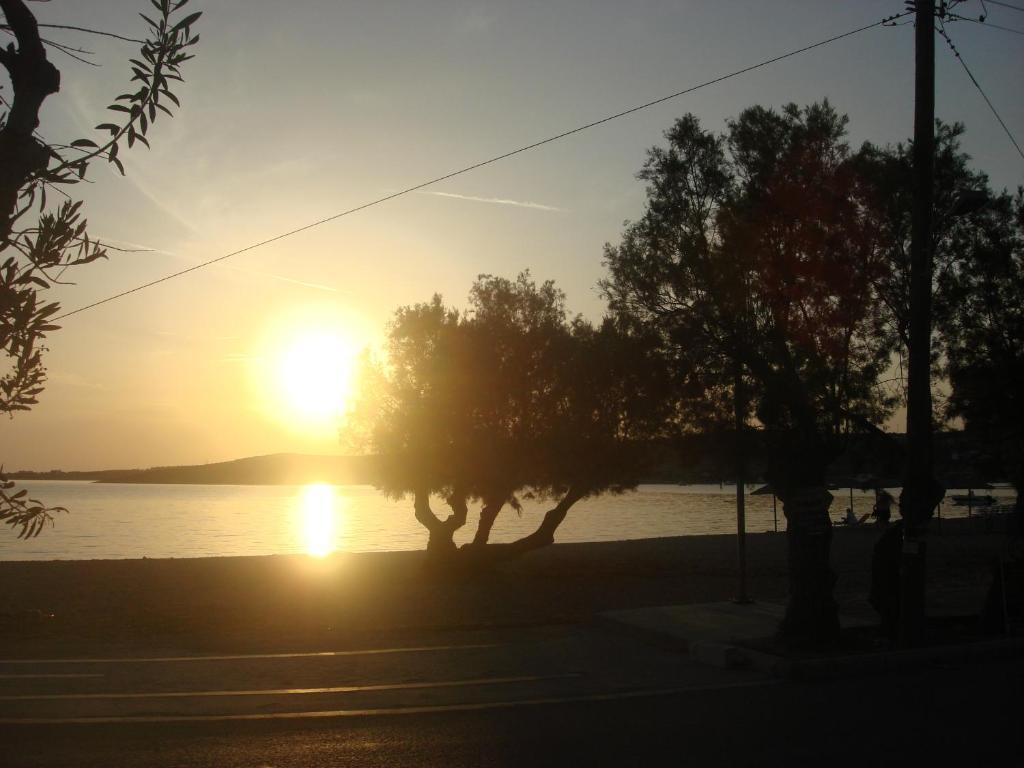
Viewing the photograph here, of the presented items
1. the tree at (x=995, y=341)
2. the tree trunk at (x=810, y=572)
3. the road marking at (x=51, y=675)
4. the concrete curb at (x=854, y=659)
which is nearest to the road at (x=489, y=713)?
the road marking at (x=51, y=675)

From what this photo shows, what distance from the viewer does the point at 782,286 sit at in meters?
13.3

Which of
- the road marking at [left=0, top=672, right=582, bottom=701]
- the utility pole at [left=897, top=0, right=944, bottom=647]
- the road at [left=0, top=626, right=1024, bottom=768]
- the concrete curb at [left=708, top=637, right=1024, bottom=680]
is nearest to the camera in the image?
the road at [left=0, top=626, right=1024, bottom=768]

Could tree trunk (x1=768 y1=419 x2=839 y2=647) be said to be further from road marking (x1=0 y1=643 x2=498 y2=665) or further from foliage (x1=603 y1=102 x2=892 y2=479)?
road marking (x1=0 y1=643 x2=498 y2=665)

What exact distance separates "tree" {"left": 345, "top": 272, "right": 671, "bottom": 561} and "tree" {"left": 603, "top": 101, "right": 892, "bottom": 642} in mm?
8379

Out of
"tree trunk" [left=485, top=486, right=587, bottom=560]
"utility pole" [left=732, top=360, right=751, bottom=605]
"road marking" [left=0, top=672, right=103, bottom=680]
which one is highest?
"utility pole" [left=732, top=360, right=751, bottom=605]

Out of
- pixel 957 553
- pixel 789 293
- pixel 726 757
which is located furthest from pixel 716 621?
pixel 957 553

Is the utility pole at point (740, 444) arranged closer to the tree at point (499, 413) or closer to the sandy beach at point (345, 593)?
the sandy beach at point (345, 593)

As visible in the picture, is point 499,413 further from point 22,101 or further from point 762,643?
point 22,101

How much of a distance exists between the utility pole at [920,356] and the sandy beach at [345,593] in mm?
5276

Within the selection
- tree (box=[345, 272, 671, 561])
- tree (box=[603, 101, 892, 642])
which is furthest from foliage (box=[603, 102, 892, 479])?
tree (box=[345, 272, 671, 561])

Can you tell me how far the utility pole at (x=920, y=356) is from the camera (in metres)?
11.9

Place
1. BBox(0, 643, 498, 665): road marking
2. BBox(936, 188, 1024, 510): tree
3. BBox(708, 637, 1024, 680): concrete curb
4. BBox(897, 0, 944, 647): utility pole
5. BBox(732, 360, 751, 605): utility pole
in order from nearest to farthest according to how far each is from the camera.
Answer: BBox(708, 637, 1024, 680): concrete curb < BBox(897, 0, 944, 647): utility pole < BBox(0, 643, 498, 665): road marking < BBox(732, 360, 751, 605): utility pole < BBox(936, 188, 1024, 510): tree

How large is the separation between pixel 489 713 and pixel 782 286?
7.44m

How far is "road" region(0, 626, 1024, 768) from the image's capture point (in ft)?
24.8
